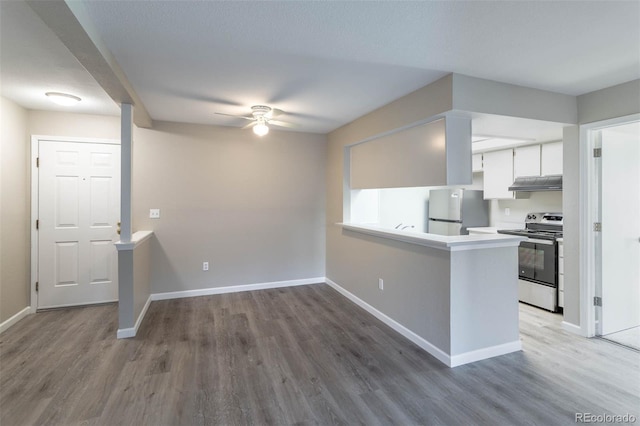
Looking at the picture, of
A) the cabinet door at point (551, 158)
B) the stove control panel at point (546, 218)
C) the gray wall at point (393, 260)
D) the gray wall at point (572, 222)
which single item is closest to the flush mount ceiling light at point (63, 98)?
the gray wall at point (393, 260)

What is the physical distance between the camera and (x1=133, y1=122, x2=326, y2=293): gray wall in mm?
4117

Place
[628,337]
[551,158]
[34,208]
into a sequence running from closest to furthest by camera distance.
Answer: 1. [628,337]
2. [34,208]
3. [551,158]

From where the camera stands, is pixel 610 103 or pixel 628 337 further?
pixel 628 337

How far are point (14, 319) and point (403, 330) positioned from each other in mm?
4204

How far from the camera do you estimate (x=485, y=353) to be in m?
2.65

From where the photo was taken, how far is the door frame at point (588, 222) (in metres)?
3.03

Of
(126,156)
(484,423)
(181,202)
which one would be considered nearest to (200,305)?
(181,202)

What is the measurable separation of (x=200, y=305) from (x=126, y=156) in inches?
78.9

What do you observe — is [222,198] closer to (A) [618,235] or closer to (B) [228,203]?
(B) [228,203]

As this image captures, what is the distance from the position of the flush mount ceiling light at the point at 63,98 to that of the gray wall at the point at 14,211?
1.66ft

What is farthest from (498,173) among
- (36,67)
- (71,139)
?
(71,139)

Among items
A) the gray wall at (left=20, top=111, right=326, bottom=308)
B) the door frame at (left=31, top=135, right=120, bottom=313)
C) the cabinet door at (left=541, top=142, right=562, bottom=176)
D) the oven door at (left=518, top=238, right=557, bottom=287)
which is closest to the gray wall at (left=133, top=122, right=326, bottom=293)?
the gray wall at (left=20, top=111, right=326, bottom=308)

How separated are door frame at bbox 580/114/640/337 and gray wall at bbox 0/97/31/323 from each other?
19.4ft

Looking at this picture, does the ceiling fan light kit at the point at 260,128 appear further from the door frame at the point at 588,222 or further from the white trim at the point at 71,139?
the door frame at the point at 588,222
